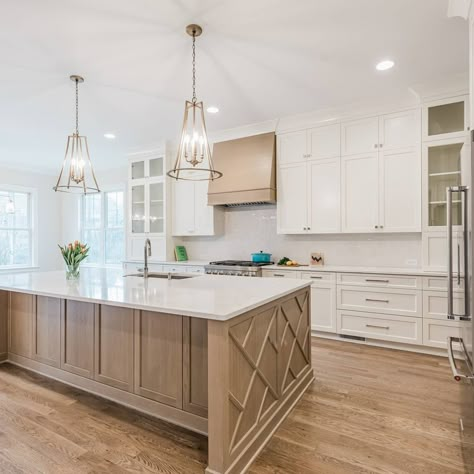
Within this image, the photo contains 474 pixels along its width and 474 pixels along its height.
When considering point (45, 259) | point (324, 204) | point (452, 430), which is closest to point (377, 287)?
point (324, 204)

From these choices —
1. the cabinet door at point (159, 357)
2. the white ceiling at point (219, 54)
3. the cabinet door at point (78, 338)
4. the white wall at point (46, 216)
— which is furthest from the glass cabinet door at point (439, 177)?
the white wall at point (46, 216)

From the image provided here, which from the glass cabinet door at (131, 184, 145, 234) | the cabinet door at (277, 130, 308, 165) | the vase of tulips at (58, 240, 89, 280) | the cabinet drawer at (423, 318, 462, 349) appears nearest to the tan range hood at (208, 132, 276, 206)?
the cabinet door at (277, 130, 308, 165)

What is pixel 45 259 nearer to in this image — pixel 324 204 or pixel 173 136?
pixel 173 136

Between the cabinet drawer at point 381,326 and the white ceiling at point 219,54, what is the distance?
259 cm

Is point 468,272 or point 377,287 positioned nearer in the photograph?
point 468,272

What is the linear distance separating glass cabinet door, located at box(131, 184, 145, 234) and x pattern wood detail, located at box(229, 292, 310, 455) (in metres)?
3.97

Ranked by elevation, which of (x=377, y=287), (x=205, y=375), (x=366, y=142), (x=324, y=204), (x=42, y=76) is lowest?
(x=205, y=375)

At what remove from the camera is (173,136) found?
521cm

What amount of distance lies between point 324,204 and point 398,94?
152 centimetres

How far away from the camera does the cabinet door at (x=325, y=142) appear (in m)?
4.17

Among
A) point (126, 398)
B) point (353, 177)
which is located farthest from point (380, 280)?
point (126, 398)

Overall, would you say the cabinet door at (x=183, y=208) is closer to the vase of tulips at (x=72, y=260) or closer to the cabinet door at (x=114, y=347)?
the vase of tulips at (x=72, y=260)

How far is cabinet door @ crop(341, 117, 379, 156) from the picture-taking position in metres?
3.94

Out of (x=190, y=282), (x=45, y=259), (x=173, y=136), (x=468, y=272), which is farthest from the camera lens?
(x=45, y=259)
